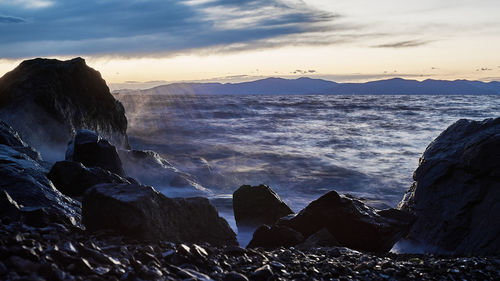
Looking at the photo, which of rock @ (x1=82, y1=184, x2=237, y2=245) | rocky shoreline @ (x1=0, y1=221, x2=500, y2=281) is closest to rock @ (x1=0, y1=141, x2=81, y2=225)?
rock @ (x1=82, y1=184, x2=237, y2=245)

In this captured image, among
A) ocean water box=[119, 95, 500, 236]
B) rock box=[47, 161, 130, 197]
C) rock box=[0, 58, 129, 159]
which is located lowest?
ocean water box=[119, 95, 500, 236]

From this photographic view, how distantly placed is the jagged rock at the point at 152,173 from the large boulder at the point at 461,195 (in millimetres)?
6221

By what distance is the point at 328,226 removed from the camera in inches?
281

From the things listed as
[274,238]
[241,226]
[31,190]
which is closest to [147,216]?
[31,190]

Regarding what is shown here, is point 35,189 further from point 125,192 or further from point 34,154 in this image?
point 34,154

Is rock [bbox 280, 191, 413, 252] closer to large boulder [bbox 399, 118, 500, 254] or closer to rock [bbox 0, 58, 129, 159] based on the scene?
large boulder [bbox 399, 118, 500, 254]

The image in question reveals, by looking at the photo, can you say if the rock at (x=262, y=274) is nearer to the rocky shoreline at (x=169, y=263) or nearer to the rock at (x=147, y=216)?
the rocky shoreline at (x=169, y=263)

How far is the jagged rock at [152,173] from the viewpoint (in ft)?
41.2

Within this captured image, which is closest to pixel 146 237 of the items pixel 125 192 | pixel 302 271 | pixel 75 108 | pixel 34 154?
pixel 125 192

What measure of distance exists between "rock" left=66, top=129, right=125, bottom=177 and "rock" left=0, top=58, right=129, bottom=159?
98.1 inches

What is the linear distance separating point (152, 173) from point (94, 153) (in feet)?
10.5

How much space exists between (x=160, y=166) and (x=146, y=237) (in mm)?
8663

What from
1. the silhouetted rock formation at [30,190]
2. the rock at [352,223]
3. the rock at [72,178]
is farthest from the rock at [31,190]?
the rock at [352,223]

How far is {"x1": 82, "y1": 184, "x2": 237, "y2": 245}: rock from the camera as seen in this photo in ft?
15.8
